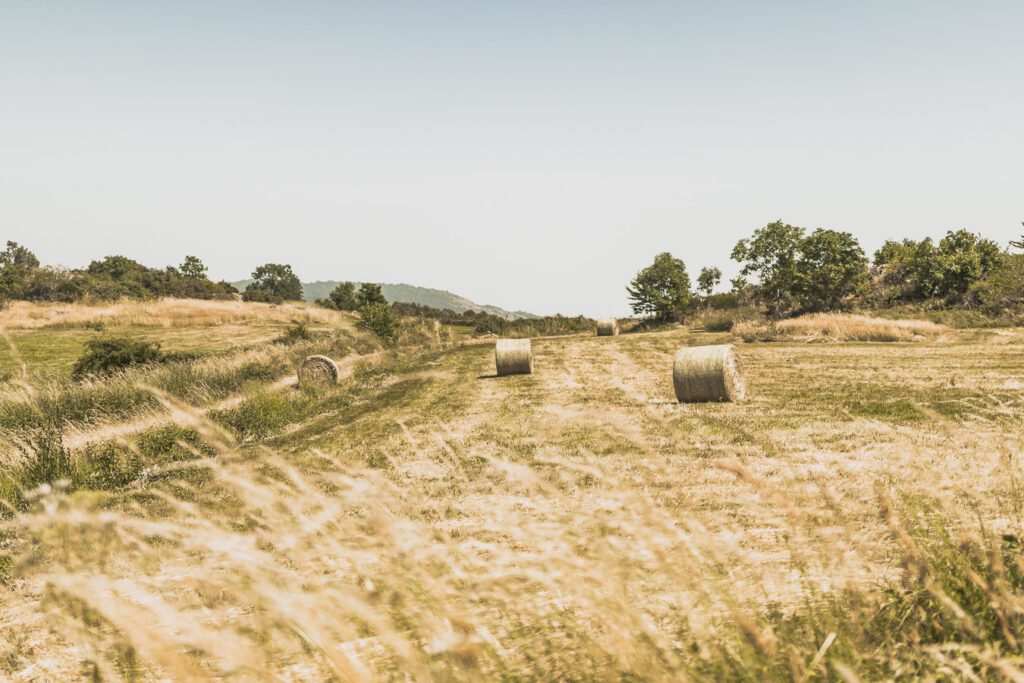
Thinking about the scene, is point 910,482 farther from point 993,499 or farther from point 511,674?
point 511,674

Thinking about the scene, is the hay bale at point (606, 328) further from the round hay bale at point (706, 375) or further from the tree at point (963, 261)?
the round hay bale at point (706, 375)

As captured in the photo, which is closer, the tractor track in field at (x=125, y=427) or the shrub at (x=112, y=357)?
the tractor track in field at (x=125, y=427)

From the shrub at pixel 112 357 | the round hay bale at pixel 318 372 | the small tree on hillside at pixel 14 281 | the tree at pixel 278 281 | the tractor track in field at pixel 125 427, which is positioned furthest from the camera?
the tree at pixel 278 281

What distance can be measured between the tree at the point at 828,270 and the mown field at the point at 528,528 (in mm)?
28232

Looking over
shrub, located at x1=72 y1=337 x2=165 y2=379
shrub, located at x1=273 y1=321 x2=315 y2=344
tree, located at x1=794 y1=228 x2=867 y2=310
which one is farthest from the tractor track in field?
tree, located at x1=794 y1=228 x2=867 y2=310

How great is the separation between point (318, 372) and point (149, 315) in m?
37.3

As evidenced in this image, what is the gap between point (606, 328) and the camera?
4541 centimetres

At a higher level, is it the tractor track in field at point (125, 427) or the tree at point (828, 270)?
the tree at point (828, 270)

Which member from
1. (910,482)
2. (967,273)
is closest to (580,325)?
(967,273)

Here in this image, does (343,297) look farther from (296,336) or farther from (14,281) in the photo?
(296,336)

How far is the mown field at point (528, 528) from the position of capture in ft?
9.08

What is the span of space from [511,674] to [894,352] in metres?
25.7

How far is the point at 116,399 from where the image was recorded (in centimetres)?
1866

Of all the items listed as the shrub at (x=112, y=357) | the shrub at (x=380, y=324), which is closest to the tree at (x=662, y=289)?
the shrub at (x=380, y=324)
